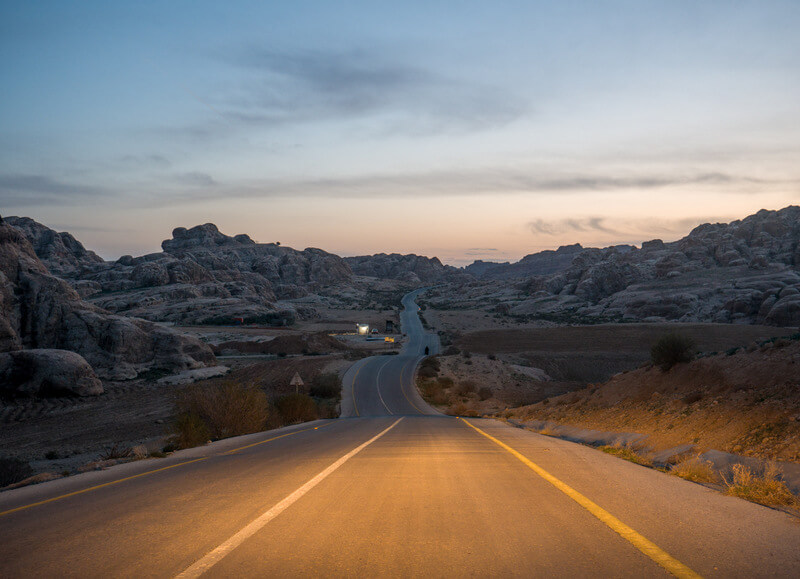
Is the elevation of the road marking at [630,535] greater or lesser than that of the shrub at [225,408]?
greater

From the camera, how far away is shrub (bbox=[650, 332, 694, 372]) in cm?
1873

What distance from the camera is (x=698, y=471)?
858cm

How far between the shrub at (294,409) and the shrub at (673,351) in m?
18.7

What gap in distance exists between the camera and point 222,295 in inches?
4983

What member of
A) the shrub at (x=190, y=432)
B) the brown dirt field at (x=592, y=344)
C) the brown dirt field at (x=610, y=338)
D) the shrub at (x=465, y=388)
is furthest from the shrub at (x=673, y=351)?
the brown dirt field at (x=610, y=338)

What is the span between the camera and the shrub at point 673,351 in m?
18.7

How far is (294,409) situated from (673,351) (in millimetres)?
19590

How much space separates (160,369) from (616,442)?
49250 mm

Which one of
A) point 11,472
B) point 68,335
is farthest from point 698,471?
point 68,335

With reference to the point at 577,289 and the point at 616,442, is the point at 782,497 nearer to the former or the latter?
the point at 616,442

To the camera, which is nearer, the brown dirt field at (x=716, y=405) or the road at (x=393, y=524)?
the road at (x=393, y=524)

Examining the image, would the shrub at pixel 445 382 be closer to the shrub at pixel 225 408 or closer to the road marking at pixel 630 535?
the shrub at pixel 225 408

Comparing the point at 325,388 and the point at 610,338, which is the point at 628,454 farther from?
the point at 610,338

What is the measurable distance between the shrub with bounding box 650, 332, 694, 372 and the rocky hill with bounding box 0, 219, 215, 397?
138ft
